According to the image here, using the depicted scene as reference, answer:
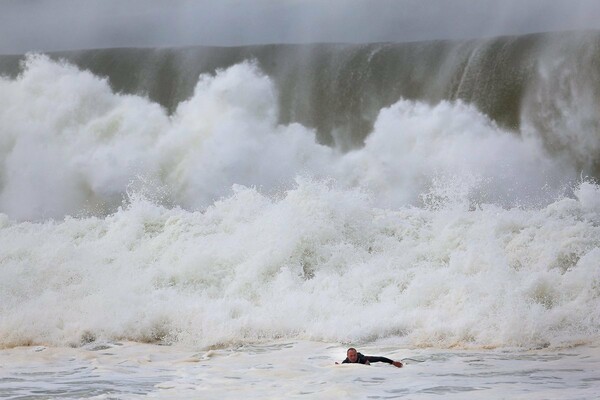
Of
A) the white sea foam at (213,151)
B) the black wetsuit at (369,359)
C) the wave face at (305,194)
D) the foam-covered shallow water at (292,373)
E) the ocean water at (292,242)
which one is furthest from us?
the white sea foam at (213,151)

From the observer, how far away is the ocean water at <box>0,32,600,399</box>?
26.6 ft

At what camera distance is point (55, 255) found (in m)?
13.0

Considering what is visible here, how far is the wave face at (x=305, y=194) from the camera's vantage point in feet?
32.3

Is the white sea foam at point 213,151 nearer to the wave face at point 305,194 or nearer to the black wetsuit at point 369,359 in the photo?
the wave face at point 305,194

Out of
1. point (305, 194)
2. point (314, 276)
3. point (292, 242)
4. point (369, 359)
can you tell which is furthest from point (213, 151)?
point (369, 359)

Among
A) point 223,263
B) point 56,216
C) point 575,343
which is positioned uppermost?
point 56,216

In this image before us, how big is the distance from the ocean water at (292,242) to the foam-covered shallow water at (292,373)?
37mm

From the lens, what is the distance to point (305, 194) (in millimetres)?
12523

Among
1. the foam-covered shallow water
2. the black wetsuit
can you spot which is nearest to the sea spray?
the foam-covered shallow water

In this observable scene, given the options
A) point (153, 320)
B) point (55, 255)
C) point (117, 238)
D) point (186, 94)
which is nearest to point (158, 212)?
point (117, 238)

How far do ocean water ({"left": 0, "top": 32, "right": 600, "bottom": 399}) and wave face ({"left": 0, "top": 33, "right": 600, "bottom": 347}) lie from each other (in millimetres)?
42

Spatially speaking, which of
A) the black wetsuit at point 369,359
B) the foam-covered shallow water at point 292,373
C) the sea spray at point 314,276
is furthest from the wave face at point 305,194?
the black wetsuit at point 369,359

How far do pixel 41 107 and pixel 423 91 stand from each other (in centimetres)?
953

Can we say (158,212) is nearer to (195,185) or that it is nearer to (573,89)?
(195,185)
